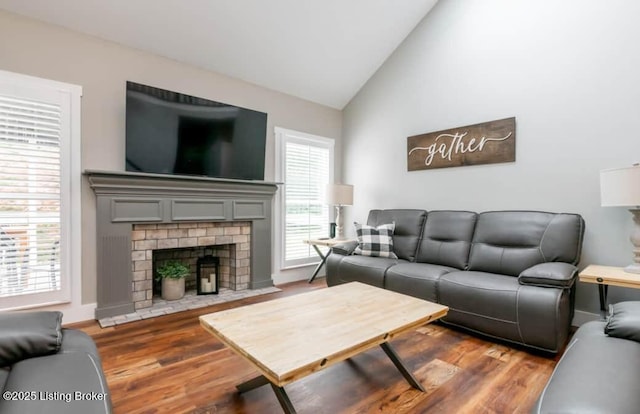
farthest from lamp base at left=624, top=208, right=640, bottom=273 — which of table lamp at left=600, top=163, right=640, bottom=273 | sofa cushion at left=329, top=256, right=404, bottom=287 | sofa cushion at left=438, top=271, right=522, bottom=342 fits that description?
sofa cushion at left=329, top=256, right=404, bottom=287

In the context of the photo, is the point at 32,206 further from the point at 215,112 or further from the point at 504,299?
the point at 504,299

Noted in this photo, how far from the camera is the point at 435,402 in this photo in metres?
1.74

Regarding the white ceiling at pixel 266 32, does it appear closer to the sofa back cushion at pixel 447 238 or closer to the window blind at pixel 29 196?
the window blind at pixel 29 196

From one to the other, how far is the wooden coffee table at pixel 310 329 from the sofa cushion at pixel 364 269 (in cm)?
97

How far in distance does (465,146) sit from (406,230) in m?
1.14

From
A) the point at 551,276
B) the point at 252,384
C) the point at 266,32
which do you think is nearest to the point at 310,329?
the point at 252,384

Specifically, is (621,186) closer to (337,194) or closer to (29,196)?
(337,194)

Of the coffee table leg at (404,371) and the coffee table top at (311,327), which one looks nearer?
the coffee table top at (311,327)

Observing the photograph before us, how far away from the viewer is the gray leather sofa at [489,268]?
229 centimetres

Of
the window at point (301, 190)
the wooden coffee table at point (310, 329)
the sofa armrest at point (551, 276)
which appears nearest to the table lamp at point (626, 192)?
the sofa armrest at point (551, 276)

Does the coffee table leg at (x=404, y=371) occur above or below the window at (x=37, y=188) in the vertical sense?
below

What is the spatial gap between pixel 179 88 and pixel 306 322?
2.91 meters

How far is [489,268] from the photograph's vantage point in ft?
9.77

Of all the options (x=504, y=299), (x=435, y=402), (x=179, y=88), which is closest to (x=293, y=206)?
(x=179, y=88)
